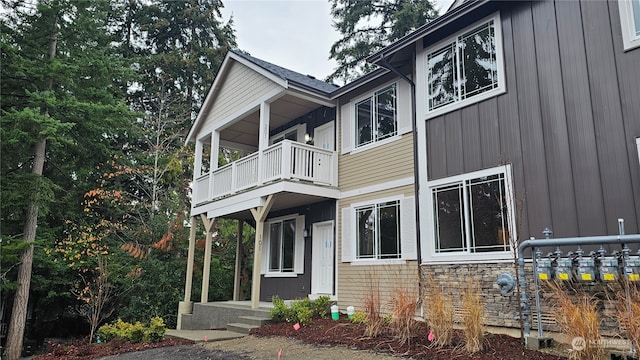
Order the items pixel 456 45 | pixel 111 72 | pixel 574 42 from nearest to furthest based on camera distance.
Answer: pixel 574 42 → pixel 456 45 → pixel 111 72

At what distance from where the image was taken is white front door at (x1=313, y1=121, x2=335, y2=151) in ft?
39.9

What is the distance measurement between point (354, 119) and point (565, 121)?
214 inches

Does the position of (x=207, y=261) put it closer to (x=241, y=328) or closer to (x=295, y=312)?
(x=241, y=328)

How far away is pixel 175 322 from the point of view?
14219 millimetres

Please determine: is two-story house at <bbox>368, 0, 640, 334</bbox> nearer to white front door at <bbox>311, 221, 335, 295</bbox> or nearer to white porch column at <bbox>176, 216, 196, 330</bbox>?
white front door at <bbox>311, 221, 335, 295</bbox>

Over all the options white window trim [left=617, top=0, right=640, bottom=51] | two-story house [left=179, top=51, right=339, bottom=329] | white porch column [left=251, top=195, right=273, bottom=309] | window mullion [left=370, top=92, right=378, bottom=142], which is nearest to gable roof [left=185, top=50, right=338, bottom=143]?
two-story house [left=179, top=51, right=339, bottom=329]

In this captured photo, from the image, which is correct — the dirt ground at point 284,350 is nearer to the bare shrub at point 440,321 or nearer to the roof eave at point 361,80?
the bare shrub at point 440,321

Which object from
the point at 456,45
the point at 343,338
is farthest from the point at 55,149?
the point at 456,45

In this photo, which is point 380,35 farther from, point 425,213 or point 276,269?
point 425,213

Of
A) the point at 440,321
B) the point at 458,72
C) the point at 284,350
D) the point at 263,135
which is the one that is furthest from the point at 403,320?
the point at 263,135

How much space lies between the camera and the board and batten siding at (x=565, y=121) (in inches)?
238

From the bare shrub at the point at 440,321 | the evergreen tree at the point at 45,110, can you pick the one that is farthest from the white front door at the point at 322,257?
the evergreen tree at the point at 45,110

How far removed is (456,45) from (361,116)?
321 cm

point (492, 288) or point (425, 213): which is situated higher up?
point (425, 213)
